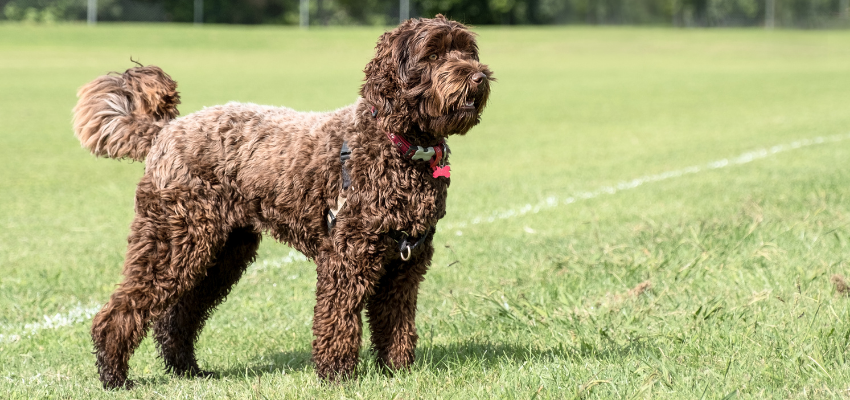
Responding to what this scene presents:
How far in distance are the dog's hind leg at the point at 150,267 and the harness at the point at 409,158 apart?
2.49ft

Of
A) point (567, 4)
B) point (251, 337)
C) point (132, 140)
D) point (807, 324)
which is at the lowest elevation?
point (251, 337)

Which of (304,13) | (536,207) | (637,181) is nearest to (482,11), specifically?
(304,13)

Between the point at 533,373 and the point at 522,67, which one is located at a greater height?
the point at 522,67

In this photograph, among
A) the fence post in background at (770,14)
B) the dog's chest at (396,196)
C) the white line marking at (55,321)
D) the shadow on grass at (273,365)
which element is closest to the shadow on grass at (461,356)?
the shadow on grass at (273,365)

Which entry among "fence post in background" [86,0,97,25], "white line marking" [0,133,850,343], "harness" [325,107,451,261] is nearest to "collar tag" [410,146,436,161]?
"harness" [325,107,451,261]

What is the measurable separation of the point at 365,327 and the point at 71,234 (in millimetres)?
4175

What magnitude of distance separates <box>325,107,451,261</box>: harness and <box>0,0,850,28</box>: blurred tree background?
55519mm

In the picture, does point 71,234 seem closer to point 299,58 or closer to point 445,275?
point 445,275

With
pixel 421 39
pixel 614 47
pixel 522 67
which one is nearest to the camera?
pixel 421 39

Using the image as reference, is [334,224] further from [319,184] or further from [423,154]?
[423,154]

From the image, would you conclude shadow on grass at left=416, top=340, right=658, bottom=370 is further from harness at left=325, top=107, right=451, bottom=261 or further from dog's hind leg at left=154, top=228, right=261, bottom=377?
dog's hind leg at left=154, top=228, right=261, bottom=377

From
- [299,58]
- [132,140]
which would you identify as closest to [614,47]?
[299,58]

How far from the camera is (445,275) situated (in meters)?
7.35

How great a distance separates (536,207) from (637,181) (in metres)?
2.33
